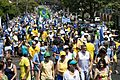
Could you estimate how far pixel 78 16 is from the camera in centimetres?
5422

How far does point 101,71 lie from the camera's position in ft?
38.7

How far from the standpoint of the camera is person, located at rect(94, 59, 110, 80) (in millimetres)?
11602

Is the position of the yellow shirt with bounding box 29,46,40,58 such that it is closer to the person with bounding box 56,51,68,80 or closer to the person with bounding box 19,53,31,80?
the person with bounding box 19,53,31,80

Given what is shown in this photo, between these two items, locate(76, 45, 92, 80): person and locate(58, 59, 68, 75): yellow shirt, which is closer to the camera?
locate(58, 59, 68, 75): yellow shirt

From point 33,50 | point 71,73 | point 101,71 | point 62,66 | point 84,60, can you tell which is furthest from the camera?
point 33,50

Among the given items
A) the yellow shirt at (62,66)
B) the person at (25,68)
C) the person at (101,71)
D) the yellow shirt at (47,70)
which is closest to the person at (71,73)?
the person at (101,71)

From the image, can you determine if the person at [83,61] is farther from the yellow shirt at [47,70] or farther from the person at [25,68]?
the yellow shirt at [47,70]

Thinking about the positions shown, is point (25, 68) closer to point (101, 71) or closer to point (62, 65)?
point (62, 65)

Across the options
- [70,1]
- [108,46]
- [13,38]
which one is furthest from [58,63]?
[70,1]

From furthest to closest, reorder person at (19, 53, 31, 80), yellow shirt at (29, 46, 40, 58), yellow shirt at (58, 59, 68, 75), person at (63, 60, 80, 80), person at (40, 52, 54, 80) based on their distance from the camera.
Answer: yellow shirt at (29, 46, 40, 58) → person at (19, 53, 31, 80) → yellow shirt at (58, 59, 68, 75) → person at (40, 52, 54, 80) → person at (63, 60, 80, 80)

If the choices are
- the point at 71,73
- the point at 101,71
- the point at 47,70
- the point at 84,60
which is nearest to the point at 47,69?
the point at 47,70

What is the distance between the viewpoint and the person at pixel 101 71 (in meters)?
11.6

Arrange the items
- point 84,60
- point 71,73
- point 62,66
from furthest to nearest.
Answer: point 84,60 < point 62,66 < point 71,73

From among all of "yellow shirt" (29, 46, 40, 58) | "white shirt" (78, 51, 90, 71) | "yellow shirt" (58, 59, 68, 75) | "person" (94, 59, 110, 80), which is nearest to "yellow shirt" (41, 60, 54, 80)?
"yellow shirt" (58, 59, 68, 75)
